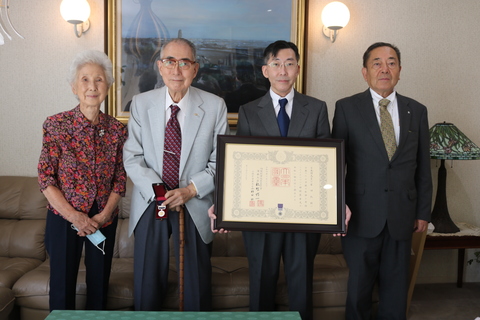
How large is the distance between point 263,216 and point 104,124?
3.07ft

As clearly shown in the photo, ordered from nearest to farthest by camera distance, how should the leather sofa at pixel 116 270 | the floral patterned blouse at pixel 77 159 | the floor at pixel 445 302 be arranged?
1. the floral patterned blouse at pixel 77 159
2. the leather sofa at pixel 116 270
3. the floor at pixel 445 302

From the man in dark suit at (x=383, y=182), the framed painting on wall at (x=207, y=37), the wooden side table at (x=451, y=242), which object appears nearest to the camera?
the man in dark suit at (x=383, y=182)

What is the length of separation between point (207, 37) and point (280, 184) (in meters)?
1.64

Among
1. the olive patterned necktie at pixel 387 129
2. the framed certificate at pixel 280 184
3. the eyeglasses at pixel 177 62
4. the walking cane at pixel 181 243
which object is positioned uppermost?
the eyeglasses at pixel 177 62

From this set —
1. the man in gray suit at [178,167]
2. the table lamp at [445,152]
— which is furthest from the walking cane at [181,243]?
the table lamp at [445,152]

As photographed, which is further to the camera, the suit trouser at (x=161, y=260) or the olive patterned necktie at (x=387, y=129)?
the olive patterned necktie at (x=387, y=129)

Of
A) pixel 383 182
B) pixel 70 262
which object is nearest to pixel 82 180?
pixel 70 262

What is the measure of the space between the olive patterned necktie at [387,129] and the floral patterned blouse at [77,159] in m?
1.44

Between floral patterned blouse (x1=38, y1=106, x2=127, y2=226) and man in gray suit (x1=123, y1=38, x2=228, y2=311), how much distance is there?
13 centimetres

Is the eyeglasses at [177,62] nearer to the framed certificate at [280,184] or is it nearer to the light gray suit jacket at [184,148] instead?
the light gray suit jacket at [184,148]

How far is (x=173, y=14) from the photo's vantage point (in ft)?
11.6

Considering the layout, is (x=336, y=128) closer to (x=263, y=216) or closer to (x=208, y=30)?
(x=263, y=216)

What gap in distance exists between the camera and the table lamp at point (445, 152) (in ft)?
10.8

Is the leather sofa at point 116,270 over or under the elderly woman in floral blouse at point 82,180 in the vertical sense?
under
